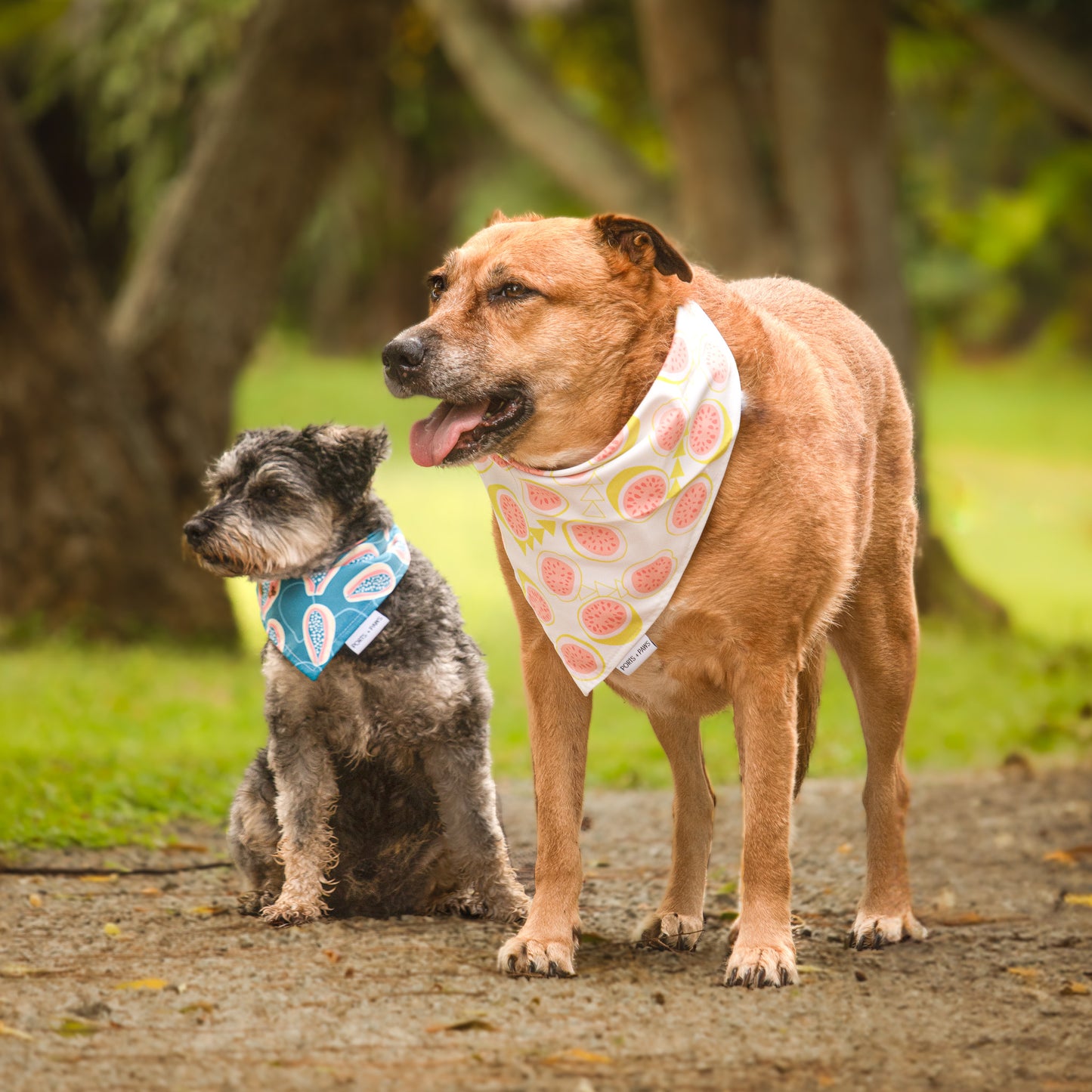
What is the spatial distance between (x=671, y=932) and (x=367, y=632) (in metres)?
1.40

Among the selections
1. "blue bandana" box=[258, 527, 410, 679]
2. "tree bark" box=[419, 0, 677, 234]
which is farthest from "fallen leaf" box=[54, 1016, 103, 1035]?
"tree bark" box=[419, 0, 677, 234]

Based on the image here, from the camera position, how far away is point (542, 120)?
1540 cm

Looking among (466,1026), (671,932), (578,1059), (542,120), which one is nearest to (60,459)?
(542,120)

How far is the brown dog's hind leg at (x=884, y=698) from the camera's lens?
17.0 feet

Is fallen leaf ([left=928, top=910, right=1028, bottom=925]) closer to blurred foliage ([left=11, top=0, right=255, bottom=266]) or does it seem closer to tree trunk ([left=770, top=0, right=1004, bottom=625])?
tree trunk ([left=770, top=0, right=1004, bottom=625])

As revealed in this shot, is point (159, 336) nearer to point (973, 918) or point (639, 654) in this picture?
point (639, 654)

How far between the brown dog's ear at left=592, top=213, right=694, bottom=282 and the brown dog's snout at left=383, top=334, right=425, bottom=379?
0.64 metres

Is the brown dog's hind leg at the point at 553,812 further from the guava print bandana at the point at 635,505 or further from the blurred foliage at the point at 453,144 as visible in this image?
the blurred foliage at the point at 453,144

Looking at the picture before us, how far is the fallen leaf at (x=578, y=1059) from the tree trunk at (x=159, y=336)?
8.55 metres

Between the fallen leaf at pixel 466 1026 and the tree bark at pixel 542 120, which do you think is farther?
the tree bark at pixel 542 120

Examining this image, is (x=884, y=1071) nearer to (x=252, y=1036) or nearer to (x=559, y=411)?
(x=252, y=1036)

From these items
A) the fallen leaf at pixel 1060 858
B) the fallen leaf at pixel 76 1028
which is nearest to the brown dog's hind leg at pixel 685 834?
the fallen leaf at pixel 76 1028

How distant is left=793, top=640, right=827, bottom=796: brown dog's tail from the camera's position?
517 cm

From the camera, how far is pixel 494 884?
5098 mm
